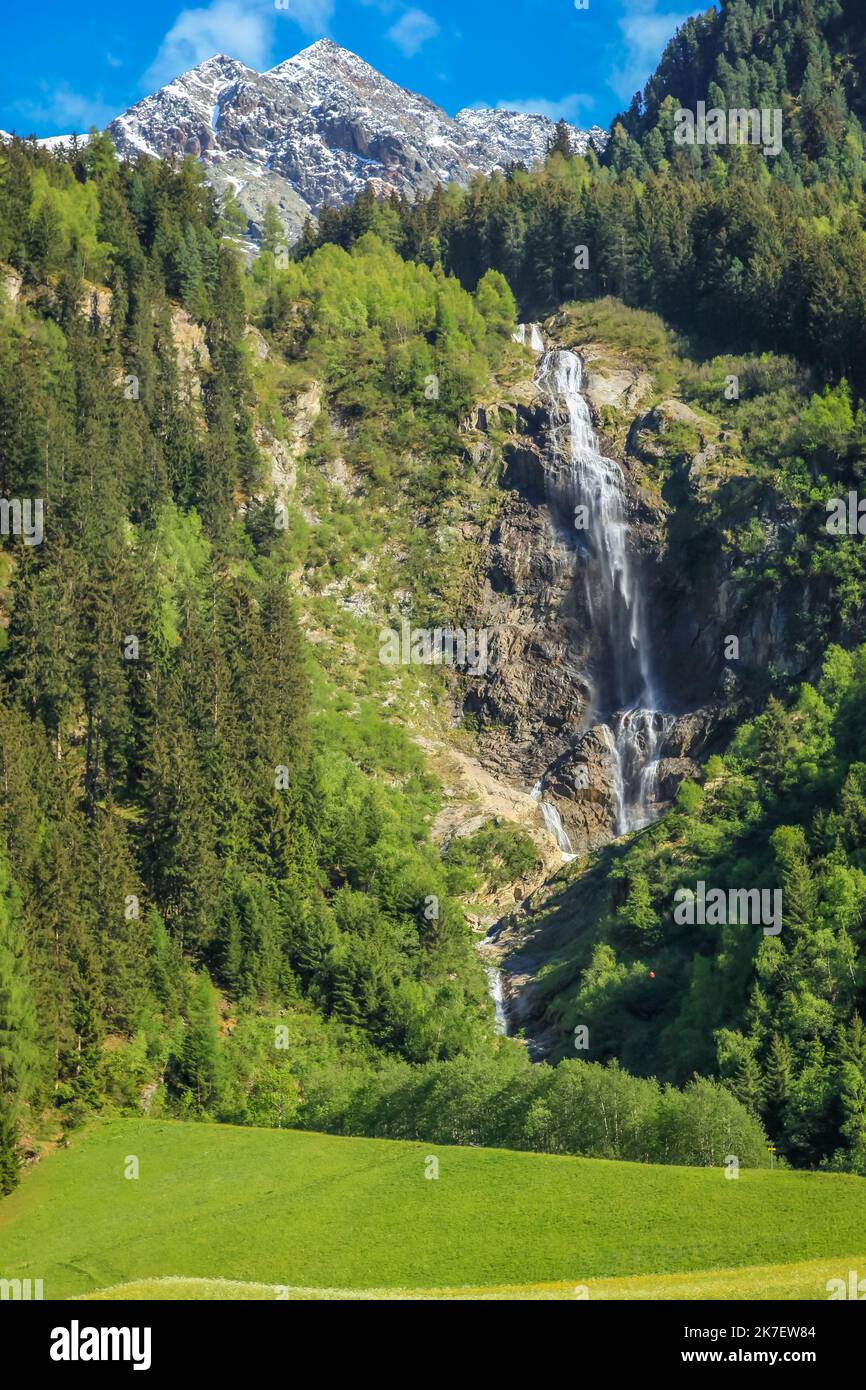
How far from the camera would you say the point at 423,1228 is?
3183 cm

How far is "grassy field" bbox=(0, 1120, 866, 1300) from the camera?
88.0 ft

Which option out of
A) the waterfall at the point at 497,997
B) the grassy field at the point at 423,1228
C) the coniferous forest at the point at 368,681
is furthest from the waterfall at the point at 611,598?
the grassy field at the point at 423,1228

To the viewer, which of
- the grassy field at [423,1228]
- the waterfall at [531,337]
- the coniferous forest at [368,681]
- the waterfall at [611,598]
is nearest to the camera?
the grassy field at [423,1228]

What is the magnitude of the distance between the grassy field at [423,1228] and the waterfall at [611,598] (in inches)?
1799

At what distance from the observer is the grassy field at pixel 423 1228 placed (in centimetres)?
2683

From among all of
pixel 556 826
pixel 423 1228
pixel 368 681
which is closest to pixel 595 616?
pixel 368 681

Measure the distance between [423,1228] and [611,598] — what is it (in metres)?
69.0

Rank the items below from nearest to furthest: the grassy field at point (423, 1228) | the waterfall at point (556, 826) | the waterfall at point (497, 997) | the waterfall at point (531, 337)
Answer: the grassy field at point (423, 1228) < the waterfall at point (497, 997) < the waterfall at point (556, 826) < the waterfall at point (531, 337)

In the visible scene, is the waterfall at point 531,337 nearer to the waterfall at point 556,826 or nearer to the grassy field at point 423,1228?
the waterfall at point 556,826

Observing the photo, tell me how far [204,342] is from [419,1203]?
78.3 metres

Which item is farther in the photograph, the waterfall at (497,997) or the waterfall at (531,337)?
the waterfall at (531,337)

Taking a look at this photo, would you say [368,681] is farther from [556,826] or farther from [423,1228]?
[423,1228]

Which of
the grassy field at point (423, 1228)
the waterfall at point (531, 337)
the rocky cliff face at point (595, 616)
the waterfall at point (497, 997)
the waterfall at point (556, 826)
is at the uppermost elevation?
the waterfall at point (531, 337)
